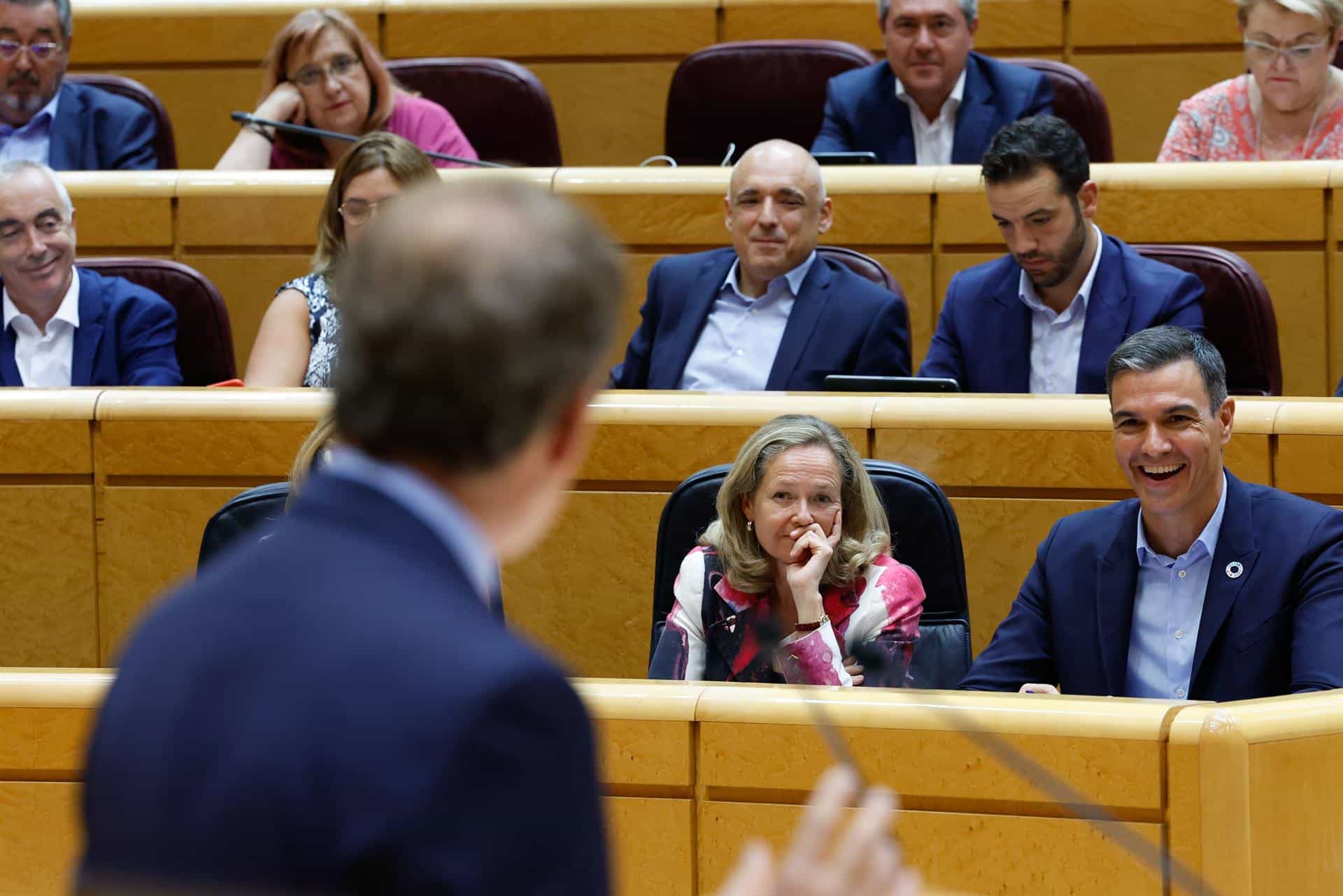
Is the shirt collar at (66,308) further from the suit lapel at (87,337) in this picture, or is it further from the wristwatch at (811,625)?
the wristwatch at (811,625)

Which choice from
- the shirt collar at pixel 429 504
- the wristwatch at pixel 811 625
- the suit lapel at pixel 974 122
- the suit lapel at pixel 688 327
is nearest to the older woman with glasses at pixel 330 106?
the suit lapel at pixel 688 327

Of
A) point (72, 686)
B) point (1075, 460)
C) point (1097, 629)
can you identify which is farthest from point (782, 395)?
point (72, 686)

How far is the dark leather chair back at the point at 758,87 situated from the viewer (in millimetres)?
2932

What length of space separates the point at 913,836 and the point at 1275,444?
749 mm

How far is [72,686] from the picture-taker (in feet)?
4.67

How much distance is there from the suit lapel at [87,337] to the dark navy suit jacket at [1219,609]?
123 cm

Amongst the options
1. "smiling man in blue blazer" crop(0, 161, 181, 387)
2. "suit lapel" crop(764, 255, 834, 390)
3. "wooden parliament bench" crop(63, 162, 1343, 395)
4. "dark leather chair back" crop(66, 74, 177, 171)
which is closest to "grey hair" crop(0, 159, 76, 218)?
"smiling man in blue blazer" crop(0, 161, 181, 387)

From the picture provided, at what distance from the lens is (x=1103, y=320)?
215 centimetres

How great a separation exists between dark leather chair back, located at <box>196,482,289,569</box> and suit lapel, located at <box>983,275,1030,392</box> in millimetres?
863

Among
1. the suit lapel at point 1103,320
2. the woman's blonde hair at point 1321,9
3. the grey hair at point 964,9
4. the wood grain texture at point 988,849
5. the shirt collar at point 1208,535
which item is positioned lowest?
the wood grain texture at point 988,849

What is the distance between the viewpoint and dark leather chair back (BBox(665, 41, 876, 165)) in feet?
9.62

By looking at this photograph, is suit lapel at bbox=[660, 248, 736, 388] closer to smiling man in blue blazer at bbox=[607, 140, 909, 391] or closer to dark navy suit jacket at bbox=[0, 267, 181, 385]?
smiling man in blue blazer at bbox=[607, 140, 909, 391]

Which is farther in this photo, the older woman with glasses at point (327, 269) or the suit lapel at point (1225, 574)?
the older woman with glasses at point (327, 269)

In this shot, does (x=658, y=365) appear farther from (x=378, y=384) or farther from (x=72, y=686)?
(x=378, y=384)
